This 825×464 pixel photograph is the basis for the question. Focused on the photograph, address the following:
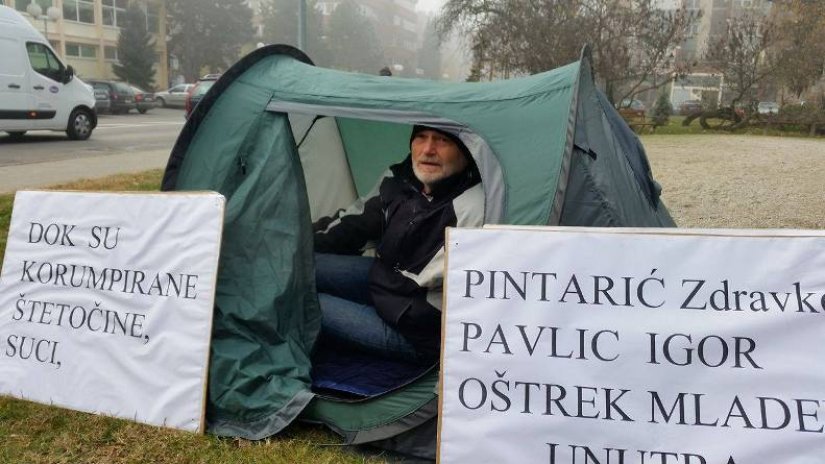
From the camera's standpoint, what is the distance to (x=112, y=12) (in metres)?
39.7

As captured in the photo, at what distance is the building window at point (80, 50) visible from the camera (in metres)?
37.8

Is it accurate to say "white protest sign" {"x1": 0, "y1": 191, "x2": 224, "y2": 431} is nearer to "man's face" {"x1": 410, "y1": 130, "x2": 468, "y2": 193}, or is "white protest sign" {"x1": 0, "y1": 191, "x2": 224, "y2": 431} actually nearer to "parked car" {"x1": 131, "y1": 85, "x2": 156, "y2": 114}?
"man's face" {"x1": 410, "y1": 130, "x2": 468, "y2": 193}

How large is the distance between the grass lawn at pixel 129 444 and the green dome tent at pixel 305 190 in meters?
0.07

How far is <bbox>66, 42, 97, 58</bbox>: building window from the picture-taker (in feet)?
124

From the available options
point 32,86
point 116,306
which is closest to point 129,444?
point 116,306

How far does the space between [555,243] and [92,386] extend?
195 centimetres

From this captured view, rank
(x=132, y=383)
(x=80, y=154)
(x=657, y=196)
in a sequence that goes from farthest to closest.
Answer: (x=80, y=154) → (x=657, y=196) → (x=132, y=383)

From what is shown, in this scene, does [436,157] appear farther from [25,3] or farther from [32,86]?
[25,3]

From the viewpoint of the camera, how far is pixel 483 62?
987 inches

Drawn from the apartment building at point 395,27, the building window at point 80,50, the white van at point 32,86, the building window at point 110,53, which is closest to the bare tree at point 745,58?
the white van at point 32,86

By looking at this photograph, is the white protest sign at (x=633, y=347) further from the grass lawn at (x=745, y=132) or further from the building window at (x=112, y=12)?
the building window at (x=112, y=12)

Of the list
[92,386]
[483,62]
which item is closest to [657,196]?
[92,386]

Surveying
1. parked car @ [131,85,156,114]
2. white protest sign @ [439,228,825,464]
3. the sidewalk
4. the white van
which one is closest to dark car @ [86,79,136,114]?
parked car @ [131,85,156,114]

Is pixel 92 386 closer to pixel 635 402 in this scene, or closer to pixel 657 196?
pixel 635 402
